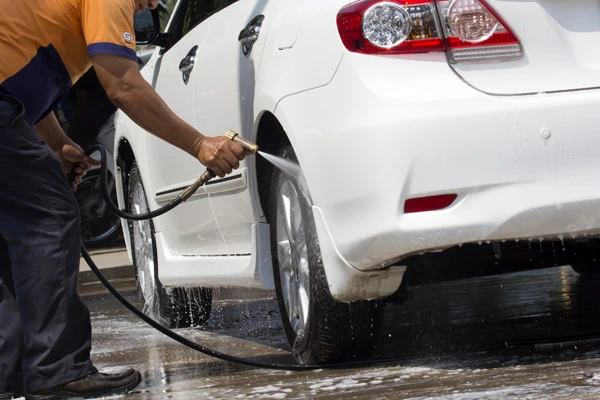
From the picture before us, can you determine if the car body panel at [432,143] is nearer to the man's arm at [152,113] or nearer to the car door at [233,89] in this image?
the man's arm at [152,113]

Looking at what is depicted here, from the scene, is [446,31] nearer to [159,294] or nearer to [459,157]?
[459,157]

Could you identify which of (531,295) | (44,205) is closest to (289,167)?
(44,205)

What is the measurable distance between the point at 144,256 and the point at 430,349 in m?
2.34

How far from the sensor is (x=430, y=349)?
463cm

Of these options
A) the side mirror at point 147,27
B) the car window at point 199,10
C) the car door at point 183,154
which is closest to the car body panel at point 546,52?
the car door at point 183,154

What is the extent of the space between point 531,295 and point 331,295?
2.16 metres

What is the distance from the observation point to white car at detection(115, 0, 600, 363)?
145 inches

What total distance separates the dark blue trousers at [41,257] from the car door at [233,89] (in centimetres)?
81

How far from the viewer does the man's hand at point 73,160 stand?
4793 millimetres

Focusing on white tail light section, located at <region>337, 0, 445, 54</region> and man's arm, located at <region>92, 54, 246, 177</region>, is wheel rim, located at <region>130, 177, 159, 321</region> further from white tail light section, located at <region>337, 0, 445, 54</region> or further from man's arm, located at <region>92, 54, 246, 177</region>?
white tail light section, located at <region>337, 0, 445, 54</region>

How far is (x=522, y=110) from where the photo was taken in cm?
367

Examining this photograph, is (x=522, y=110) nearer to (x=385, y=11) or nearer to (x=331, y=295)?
(x=385, y=11)

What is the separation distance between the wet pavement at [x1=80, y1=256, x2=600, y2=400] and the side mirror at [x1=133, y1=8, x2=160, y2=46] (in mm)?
1332

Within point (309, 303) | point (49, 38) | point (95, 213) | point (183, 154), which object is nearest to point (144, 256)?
point (183, 154)
